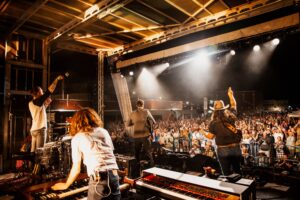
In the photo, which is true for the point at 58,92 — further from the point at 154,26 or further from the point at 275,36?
the point at 275,36

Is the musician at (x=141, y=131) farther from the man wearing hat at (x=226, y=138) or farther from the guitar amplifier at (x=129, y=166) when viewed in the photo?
the man wearing hat at (x=226, y=138)

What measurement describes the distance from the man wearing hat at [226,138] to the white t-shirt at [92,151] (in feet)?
8.39

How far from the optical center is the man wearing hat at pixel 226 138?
4.14 m

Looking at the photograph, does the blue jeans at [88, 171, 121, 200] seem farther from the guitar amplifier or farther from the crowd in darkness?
the crowd in darkness

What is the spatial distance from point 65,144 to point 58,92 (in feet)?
41.4

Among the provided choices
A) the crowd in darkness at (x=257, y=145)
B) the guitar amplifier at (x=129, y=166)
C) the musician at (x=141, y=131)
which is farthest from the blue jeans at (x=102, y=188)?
the crowd in darkness at (x=257, y=145)

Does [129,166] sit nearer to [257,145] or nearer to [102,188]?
[102,188]

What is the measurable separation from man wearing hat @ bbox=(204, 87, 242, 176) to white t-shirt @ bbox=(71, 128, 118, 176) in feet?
8.39

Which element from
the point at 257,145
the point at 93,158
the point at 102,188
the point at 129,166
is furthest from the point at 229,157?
the point at 257,145

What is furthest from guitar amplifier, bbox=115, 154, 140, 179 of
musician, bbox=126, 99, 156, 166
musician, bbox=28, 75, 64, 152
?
musician, bbox=28, 75, 64, 152

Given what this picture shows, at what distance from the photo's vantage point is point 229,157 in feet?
13.6

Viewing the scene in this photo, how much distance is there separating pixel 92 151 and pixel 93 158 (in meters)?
0.07

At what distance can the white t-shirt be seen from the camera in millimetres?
2275

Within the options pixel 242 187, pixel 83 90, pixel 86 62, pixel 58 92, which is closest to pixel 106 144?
pixel 242 187
